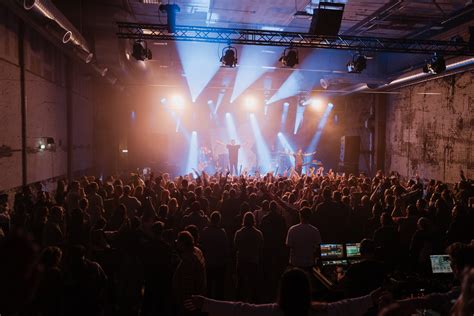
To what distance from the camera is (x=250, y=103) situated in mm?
23156

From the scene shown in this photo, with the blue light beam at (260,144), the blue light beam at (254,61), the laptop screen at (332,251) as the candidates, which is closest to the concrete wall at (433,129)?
the blue light beam at (254,61)

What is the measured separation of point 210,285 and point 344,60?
1265cm

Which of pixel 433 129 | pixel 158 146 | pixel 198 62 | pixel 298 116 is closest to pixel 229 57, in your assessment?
pixel 198 62

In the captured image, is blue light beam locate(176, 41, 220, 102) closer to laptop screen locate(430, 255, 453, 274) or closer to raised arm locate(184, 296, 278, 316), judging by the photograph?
laptop screen locate(430, 255, 453, 274)

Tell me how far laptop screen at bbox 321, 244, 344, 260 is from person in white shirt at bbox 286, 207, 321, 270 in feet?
0.59

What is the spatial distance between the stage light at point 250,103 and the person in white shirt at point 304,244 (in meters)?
17.6

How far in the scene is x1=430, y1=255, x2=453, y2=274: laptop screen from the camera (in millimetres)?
4449

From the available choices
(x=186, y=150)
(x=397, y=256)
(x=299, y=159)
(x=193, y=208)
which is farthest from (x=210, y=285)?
(x=186, y=150)

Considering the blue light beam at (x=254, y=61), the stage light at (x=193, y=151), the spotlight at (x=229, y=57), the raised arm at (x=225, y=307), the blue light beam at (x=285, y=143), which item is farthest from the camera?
the blue light beam at (x=285, y=143)

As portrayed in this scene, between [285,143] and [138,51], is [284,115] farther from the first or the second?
[138,51]

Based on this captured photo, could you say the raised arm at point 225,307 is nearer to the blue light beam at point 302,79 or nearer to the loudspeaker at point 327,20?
the loudspeaker at point 327,20

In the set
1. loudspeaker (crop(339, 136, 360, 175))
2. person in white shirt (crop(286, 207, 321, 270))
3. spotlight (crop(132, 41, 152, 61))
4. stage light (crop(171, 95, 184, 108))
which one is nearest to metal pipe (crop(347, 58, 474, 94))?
loudspeaker (crop(339, 136, 360, 175))

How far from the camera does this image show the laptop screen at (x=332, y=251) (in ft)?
17.1

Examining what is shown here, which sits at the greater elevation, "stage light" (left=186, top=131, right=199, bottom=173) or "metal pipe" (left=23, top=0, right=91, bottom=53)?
"metal pipe" (left=23, top=0, right=91, bottom=53)
